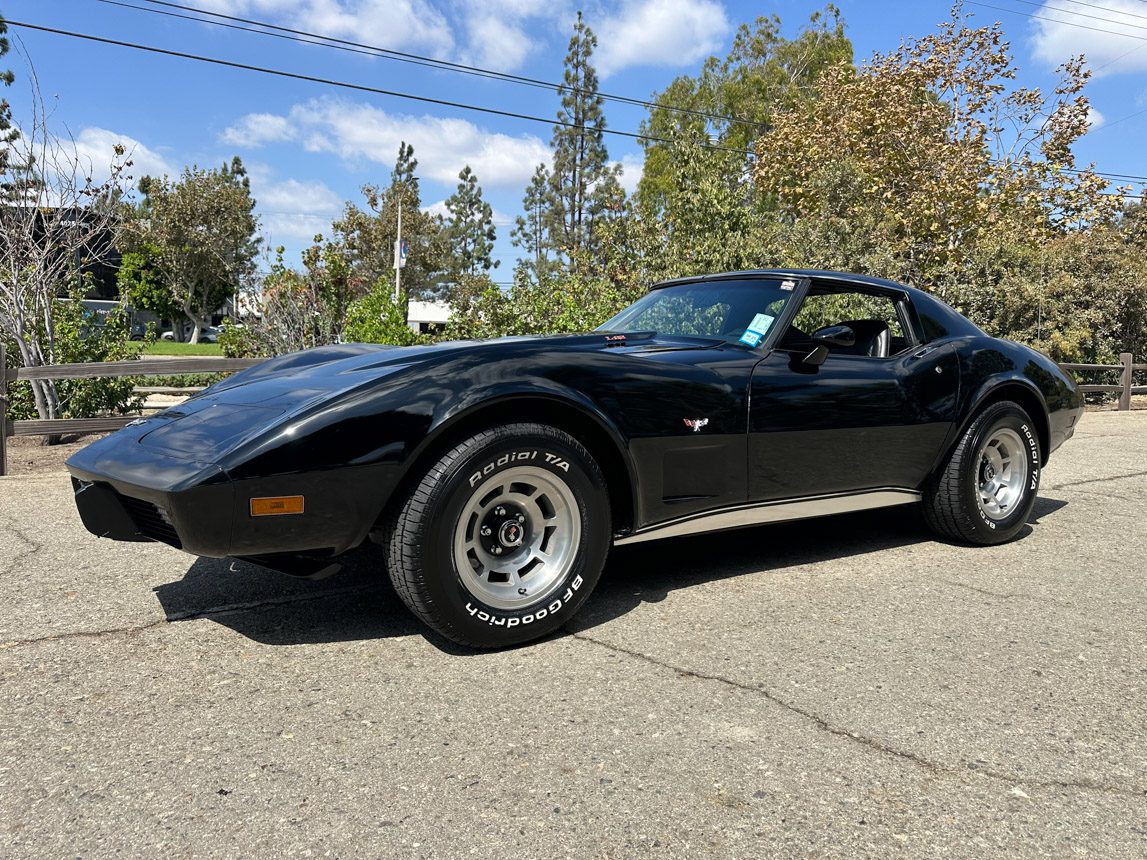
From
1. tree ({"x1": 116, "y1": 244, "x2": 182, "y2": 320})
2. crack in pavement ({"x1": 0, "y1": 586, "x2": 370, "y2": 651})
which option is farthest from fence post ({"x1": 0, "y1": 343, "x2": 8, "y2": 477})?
tree ({"x1": 116, "y1": 244, "x2": 182, "y2": 320})

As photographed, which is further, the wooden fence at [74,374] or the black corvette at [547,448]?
the wooden fence at [74,374]

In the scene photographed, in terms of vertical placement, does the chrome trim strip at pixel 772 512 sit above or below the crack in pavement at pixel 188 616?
above

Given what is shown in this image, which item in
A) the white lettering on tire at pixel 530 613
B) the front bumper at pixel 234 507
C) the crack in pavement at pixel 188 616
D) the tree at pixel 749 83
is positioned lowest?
the crack in pavement at pixel 188 616

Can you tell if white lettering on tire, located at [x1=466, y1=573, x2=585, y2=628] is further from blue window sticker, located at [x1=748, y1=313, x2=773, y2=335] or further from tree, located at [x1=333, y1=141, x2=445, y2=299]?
tree, located at [x1=333, y1=141, x2=445, y2=299]

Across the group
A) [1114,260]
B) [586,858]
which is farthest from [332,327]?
[1114,260]

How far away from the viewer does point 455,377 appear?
290 cm

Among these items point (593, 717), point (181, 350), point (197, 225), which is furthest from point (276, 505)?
point (197, 225)

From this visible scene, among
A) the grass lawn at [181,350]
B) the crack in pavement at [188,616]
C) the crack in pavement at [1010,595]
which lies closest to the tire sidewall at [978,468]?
the crack in pavement at [1010,595]

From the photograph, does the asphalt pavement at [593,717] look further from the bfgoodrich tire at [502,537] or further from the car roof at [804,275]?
the car roof at [804,275]

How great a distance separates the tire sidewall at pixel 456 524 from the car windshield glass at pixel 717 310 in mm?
1190

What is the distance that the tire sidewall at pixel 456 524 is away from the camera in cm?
279

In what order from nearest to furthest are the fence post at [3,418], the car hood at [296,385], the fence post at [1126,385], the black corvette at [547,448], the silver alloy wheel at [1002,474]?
the black corvette at [547,448], the car hood at [296,385], the silver alloy wheel at [1002,474], the fence post at [3,418], the fence post at [1126,385]

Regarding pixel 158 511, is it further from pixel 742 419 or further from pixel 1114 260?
pixel 1114 260

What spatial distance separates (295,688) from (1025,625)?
2657mm
